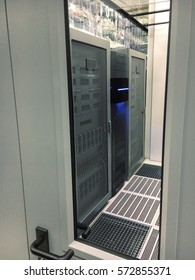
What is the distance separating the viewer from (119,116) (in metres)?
2.65

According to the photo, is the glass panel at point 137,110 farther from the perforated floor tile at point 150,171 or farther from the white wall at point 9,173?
the white wall at point 9,173

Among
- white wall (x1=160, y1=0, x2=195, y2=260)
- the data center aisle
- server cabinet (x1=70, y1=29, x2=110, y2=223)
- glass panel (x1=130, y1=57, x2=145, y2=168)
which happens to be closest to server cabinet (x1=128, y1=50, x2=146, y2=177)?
glass panel (x1=130, y1=57, x2=145, y2=168)

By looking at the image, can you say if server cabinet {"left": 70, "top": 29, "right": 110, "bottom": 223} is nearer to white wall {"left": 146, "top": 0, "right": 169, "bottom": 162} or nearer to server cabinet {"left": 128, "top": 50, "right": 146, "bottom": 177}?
server cabinet {"left": 128, "top": 50, "right": 146, "bottom": 177}

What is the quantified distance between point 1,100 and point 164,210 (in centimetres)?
67

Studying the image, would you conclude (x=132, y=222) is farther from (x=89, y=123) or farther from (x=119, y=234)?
(x=89, y=123)

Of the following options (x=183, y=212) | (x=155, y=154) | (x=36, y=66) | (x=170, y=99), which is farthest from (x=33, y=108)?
(x=155, y=154)

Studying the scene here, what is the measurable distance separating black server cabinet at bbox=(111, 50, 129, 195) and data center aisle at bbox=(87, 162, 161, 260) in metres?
0.19

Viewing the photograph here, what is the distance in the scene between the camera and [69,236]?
0.79 meters

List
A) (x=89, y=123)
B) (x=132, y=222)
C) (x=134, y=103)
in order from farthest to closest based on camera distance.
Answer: (x=134, y=103)
(x=132, y=222)
(x=89, y=123)

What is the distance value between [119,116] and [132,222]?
4.02 ft

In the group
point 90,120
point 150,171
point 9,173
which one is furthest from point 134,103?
point 9,173

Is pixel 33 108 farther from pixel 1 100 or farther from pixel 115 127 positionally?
pixel 115 127

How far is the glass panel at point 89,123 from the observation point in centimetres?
170

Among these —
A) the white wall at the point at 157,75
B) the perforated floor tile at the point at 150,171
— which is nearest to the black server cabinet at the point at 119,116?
the perforated floor tile at the point at 150,171
